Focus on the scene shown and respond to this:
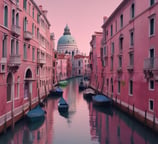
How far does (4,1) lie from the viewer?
14273 mm

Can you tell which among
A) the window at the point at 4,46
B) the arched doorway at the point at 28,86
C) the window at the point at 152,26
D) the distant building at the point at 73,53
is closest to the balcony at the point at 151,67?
the window at the point at 152,26

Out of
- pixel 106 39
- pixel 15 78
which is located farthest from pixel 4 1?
pixel 106 39

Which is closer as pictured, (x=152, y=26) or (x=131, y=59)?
(x=152, y=26)

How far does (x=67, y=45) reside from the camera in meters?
133

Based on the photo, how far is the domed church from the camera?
133m

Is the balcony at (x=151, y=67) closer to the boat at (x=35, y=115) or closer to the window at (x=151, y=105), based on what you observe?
the window at (x=151, y=105)

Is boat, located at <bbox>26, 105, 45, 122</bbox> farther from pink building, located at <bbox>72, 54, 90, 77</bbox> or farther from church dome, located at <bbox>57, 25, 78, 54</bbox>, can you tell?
church dome, located at <bbox>57, 25, 78, 54</bbox>

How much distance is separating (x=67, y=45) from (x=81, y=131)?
120037 millimetres

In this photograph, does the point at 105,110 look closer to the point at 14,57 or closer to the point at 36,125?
the point at 36,125

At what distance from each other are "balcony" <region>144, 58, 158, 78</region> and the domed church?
11861 cm

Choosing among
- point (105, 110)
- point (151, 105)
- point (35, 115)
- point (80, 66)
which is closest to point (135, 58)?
point (151, 105)

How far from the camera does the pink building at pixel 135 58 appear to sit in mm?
15289

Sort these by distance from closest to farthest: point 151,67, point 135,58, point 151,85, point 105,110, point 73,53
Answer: point 151,67
point 151,85
point 135,58
point 105,110
point 73,53

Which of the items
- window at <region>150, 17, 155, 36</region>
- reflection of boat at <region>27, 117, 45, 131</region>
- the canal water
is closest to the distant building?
the canal water
